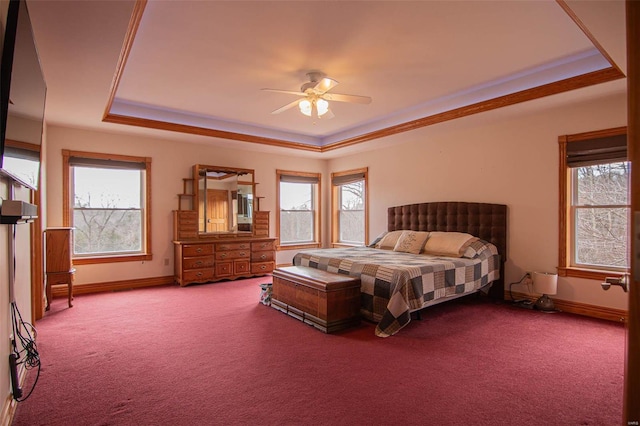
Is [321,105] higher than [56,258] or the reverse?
higher

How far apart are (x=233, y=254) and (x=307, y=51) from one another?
3778mm

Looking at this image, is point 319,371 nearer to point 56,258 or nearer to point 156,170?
point 56,258

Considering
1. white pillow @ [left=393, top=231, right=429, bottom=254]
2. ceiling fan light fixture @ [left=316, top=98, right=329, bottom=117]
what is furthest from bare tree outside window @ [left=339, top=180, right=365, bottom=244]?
ceiling fan light fixture @ [left=316, top=98, right=329, bottom=117]

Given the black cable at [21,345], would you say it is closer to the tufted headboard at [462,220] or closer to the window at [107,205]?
the window at [107,205]

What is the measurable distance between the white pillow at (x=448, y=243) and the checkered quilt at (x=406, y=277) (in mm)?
105

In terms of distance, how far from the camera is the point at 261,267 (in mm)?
6352

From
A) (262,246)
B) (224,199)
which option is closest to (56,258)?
(224,199)

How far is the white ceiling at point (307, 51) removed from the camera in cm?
254

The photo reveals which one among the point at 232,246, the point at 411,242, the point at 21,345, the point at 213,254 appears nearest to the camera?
the point at 21,345

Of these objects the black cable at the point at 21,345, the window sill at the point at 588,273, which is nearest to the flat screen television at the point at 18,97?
the black cable at the point at 21,345

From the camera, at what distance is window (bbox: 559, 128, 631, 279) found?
12.5 feet

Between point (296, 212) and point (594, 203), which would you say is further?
point (296, 212)

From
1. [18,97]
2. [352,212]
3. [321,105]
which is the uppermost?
[321,105]

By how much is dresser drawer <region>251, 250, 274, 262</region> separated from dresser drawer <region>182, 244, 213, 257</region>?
2.65 ft
